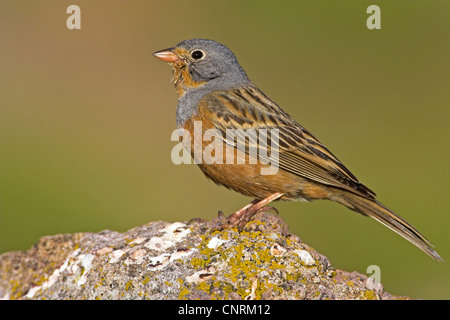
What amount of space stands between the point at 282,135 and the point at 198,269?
6.60ft

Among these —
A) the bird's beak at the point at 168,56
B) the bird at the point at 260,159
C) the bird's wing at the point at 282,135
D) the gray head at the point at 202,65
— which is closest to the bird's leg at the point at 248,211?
the bird at the point at 260,159

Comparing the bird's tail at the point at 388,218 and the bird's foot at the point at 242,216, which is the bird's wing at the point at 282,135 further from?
the bird's foot at the point at 242,216

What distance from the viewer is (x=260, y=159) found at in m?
6.12

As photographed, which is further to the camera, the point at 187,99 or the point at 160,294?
the point at 187,99

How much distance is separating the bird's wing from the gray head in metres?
0.22

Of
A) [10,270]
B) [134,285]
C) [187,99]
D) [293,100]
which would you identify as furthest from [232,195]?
[134,285]

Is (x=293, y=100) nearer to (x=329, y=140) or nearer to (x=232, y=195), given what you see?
(x=329, y=140)

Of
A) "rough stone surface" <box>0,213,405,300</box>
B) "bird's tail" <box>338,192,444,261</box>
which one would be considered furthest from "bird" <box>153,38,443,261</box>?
"rough stone surface" <box>0,213,405,300</box>

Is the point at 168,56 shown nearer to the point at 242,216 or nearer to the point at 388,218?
the point at 242,216

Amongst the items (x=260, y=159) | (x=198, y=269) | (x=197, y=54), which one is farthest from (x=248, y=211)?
(x=197, y=54)

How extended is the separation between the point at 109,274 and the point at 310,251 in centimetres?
164

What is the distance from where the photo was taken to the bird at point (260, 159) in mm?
6086

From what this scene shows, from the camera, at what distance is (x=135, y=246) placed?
5395mm

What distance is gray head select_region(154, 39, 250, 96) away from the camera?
6953 millimetres
